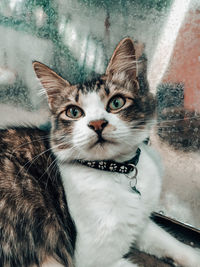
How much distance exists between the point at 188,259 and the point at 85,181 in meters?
0.54

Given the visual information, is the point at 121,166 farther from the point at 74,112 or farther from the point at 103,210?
the point at 74,112

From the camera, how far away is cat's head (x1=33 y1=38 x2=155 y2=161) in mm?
843

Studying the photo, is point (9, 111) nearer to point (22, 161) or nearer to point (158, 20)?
point (22, 161)

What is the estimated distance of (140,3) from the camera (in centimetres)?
107

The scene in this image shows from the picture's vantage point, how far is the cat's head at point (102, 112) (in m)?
0.84

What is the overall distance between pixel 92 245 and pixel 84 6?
1.03 m

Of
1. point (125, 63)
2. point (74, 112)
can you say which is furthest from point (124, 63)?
point (74, 112)

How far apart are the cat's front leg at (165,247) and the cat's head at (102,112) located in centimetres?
40

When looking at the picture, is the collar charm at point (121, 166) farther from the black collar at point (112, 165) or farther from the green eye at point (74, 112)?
the green eye at point (74, 112)

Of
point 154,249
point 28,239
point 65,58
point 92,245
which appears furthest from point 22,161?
point 154,249

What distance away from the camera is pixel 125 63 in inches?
39.0

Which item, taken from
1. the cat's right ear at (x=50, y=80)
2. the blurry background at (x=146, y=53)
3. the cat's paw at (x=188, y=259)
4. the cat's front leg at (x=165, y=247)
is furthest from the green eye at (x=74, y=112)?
the cat's paw at (x=188, y=259)

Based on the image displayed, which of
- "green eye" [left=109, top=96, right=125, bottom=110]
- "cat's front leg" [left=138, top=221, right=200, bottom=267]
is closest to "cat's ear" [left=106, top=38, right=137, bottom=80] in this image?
"green eye" [left=109, top=96, right=125, bottom=110]

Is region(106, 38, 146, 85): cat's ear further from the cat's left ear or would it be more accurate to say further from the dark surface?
the dark surface
